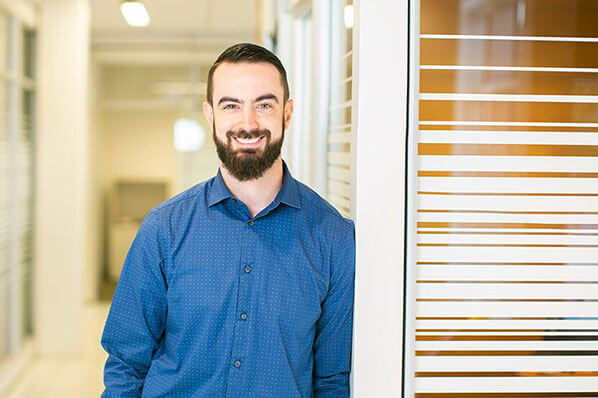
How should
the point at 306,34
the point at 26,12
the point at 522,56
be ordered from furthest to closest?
the point at 26,12 < the point at 306,34 < the point at 522,56

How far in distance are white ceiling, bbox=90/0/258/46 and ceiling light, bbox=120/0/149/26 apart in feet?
5.93

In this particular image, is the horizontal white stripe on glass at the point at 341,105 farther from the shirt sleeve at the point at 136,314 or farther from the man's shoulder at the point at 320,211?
the shirt sleeve at the point at 136,314

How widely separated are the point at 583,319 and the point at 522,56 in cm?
60

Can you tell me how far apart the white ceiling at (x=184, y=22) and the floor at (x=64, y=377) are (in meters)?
3.08

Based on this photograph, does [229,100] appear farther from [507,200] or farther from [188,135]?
[188,135]

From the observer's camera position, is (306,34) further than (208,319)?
Yes

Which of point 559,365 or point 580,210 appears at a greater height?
point 580,210

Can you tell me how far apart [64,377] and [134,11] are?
254cm

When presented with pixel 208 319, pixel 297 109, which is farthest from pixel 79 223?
pixel 208 319

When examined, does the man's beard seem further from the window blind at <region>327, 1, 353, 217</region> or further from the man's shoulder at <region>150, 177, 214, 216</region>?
the window blind at <region>327, 1, 353, 217</region>

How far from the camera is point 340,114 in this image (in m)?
2.09

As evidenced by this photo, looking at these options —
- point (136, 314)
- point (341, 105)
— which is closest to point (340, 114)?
point (341, 105)

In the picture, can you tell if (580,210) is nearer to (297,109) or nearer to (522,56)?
(522,56)

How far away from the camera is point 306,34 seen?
2980mm
